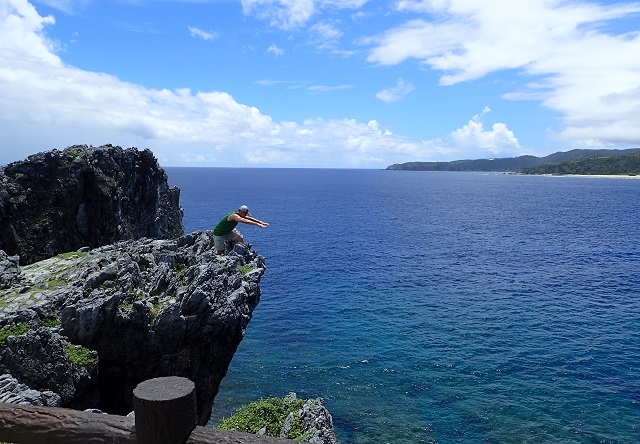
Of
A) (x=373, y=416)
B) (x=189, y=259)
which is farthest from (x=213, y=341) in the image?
(x=373, y=416)

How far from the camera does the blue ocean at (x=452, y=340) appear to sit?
123 feet

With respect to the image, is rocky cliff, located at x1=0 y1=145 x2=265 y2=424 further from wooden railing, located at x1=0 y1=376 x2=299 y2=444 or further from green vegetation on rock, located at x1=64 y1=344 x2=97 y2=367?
wooden railing, located at x1=0 y1=376 x2=299 y2=444

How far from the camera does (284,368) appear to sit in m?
46.2

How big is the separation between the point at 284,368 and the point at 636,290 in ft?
176

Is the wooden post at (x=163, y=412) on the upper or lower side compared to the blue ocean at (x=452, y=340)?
upper

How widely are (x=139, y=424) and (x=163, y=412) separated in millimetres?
288

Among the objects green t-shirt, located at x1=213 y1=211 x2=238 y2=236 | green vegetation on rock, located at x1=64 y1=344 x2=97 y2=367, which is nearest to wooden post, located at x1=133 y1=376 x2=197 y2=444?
green vegetation on rock, located at x1=64 y1=344 x2=97 y2=367

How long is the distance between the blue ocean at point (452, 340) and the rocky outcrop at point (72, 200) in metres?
21.7

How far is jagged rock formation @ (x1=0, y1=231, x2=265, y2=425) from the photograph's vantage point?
22156 millimetres

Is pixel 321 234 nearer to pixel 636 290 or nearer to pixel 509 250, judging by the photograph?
pixel 509 250

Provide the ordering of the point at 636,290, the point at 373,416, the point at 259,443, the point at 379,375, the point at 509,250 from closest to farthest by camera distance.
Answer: the point at 259,443
the point at 373,416
the point at 379,375
the point at 636,290
the point at 509,250

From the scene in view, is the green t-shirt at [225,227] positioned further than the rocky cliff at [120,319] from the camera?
Yes

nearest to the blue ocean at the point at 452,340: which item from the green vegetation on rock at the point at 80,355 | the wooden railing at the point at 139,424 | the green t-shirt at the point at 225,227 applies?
the green t-shirt at the point at 225,227

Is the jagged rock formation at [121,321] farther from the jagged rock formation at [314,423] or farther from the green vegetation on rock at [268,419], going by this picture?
the jagged rock formation at [314,423]
